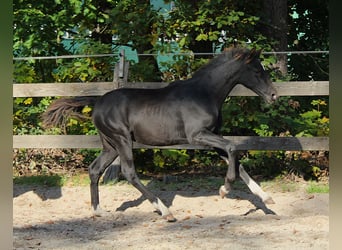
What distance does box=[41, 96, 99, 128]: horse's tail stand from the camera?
7270 mm

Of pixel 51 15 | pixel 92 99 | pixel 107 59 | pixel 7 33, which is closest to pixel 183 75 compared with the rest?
pixel 107 59

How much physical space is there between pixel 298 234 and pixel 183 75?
454cm

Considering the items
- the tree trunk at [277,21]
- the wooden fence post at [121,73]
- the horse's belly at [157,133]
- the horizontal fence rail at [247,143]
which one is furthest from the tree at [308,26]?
the horse's belly at [157,133]

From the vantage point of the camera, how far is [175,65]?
9125mm

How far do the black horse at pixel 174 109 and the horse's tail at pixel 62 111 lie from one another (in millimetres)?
458

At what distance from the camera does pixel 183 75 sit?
9.23 meters

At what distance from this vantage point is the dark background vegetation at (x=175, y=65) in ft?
29.2

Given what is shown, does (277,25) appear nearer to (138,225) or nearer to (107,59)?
(107,59)

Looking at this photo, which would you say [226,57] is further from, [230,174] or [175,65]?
[175,65]

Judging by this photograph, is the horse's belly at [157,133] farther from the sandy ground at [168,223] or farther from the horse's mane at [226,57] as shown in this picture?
the sandy ground at [168,223]

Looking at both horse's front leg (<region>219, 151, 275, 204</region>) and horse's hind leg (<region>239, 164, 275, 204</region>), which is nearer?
horse's front leg (<region>219, 151, 275, 204</region>)

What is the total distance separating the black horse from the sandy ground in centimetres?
54

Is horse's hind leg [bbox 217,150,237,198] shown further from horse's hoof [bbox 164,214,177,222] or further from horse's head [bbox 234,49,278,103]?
horse's head [bbox 234,49,278,103]

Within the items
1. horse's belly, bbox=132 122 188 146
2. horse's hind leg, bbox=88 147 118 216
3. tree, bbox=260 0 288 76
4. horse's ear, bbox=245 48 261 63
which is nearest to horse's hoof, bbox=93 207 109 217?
horse's hind leg, bbox=88 147 118 216
